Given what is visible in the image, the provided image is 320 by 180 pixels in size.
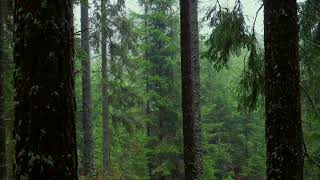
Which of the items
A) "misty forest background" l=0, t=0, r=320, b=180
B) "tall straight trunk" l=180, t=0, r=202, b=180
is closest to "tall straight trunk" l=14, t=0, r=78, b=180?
"tall straight trunk" l=180, t=0, r=202, b=180

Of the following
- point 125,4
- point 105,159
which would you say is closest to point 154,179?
point 105,159

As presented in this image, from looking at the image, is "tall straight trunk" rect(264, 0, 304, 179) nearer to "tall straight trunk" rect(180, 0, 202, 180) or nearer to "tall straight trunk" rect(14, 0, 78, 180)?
"tall straight trunk" rect(14, 0, 78, 180)

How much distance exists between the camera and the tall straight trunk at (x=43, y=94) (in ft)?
10.2

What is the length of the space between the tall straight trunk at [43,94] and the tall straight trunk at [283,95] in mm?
3278

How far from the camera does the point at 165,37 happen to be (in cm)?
2430

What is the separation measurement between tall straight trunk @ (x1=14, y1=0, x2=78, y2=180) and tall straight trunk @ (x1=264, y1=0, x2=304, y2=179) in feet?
10.8

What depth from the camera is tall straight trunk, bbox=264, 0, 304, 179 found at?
5.68m

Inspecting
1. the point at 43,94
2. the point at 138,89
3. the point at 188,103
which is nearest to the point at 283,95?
the point at 43,94

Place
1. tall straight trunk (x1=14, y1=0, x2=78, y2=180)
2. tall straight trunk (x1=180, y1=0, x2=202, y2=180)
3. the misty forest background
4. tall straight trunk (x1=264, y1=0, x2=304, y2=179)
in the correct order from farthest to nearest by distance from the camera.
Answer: the misty forest background → tall straight trunk (x1=180, y1=0, x2=202, y2=180) → tall straight trunk (x1=264, y1=0, x2=304, y2=179) → tall straight trunk (x1=14, y1=0, x2=78, y2=180)

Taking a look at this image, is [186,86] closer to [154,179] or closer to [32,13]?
[32,13]

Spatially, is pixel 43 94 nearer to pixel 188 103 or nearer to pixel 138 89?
pixel 188 103

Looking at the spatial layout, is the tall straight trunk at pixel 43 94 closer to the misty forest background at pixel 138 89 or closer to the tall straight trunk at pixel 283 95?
the tall straight trunk at pixel 283 95

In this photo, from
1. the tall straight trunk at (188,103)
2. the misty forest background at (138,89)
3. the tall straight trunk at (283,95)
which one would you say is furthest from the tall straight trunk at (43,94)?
the misty forest background at (138,89)

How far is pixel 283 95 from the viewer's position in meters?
5.71
